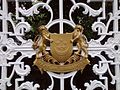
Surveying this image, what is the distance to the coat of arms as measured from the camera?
221cm

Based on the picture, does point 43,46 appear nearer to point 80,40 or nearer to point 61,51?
point 61,51

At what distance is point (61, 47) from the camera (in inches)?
87.0

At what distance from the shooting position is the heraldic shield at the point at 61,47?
2209 millimetres

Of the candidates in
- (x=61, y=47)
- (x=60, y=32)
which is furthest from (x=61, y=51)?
(x=60, y=32)

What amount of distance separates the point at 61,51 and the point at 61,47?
23 millimetres

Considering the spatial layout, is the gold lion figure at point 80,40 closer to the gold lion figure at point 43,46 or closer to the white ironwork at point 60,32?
the white ironwork at point 60,32

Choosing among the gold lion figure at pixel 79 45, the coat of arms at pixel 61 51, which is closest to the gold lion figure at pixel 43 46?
the coat of arms at pixel 61 51

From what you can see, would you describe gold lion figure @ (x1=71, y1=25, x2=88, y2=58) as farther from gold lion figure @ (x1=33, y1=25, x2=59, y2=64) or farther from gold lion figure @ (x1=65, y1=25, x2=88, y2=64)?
gold lion figure @ (x1=33, y1=25, x2=59, y2=64)

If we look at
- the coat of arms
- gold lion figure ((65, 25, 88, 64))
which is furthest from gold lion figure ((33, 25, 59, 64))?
gold lion figure ((65, 25, 88, 64))

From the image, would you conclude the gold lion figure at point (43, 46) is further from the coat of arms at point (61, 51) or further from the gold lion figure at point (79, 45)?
the gold lion figure at point (79, 45)

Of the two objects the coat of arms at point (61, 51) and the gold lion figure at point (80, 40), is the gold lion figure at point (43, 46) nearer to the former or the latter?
the coat of arms at point (61, 51)

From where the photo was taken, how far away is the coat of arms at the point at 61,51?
2.21 metres

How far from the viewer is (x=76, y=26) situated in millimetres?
2248

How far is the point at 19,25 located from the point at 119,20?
0.65 m
